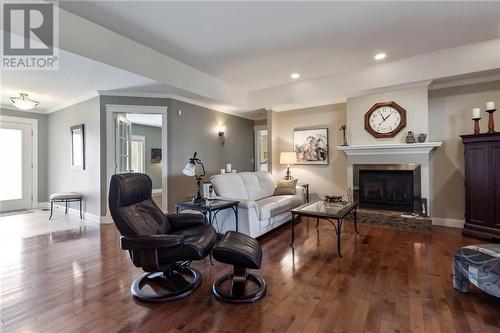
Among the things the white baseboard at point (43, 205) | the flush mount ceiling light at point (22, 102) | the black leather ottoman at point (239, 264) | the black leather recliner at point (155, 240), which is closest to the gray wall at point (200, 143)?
the black leather recliner at point (155, 240)

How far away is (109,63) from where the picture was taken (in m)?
3.14

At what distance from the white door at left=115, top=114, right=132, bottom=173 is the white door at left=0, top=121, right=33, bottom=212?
280 centimetres

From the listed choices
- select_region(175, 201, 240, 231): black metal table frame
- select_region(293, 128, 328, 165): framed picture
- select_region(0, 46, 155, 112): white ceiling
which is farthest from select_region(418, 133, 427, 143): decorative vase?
select_region(0, 46, 155, 112): white ceiling

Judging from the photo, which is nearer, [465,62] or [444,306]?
[444,306]

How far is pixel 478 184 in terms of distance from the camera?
353 centimetres

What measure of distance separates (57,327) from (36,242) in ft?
8.35

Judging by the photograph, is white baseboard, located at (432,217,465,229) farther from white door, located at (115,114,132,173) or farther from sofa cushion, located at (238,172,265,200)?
white door, located at (115,114,132,173)

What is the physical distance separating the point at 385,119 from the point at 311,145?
5.43 ft

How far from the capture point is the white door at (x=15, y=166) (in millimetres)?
5480

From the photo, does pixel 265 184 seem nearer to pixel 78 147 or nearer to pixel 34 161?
pixel 78 147

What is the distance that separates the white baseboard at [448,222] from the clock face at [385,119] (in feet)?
5.87

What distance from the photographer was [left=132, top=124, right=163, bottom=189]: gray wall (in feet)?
27.6

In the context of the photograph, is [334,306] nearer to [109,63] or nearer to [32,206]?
[109,63]

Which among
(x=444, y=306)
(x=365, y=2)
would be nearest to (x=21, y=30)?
(x=365, y=2)
